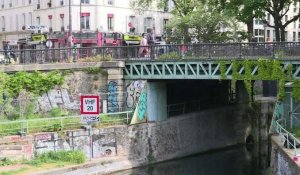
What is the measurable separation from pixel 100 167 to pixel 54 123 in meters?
3.85

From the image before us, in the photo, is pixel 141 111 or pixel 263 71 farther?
pixel 141 111

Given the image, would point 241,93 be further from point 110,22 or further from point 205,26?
point 110,22

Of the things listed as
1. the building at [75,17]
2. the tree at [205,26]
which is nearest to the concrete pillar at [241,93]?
the tree at [205,26]

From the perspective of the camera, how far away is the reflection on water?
133 feet

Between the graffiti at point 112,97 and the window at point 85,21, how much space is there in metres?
22.2

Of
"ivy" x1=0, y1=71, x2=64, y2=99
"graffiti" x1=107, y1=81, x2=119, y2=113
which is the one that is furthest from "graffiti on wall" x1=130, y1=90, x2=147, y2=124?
"ivy" x1=0, y1=71, x2=64, y2=99

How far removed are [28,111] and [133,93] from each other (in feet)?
22.9

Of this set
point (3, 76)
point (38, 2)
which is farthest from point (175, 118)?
point (38, 2)

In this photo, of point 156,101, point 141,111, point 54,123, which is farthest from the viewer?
point 156,101

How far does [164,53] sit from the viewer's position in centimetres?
4031

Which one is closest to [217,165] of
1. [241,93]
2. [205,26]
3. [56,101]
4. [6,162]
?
[241,93]

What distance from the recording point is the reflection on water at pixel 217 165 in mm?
40562

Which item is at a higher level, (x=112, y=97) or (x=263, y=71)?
(x=263, y=71)

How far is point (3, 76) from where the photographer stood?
134 ft
